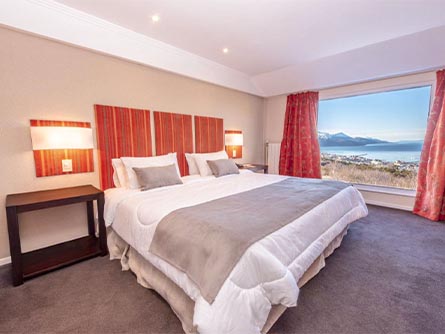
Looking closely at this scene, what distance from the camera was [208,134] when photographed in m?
3.89

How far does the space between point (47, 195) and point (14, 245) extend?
19.2 inches

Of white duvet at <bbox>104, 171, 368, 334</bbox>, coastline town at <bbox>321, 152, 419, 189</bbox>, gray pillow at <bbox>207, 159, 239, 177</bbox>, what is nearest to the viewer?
white duvet at <bbox>104, 171, 368, 334</bbox>

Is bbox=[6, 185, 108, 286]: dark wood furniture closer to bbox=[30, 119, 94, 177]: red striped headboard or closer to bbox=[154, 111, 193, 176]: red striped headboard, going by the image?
bbox=[30, 119, 94, 177]: red striped headboard

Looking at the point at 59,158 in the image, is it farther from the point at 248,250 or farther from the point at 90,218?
the point at 248,250

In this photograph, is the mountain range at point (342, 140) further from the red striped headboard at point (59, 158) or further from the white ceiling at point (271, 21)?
the red striped headboard at point (59, 158)

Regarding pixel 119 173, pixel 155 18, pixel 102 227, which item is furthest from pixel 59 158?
pixel 155 18

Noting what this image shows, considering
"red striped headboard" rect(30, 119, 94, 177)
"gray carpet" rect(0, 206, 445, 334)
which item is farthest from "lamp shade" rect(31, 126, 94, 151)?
"gray carpet" rect(0, 206, 445, 334)

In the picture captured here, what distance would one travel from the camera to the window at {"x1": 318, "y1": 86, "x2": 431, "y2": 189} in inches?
142

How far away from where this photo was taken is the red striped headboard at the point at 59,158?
2213 millimetres

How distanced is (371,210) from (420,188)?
2.48ft

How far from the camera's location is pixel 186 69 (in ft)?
10.9

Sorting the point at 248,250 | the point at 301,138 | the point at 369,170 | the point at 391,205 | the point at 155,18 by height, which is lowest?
the point at 391,205

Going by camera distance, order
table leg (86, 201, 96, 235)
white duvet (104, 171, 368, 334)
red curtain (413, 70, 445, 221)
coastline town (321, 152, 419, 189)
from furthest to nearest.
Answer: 1. coastline town (321, 152, 419, 189)
2. red curtain (413, 70, 445, 221)
3. table leg (86, 201, 96, 235)
4. white duvet (104, 171, 368, 334)

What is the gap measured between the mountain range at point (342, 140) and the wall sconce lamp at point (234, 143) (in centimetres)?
172
